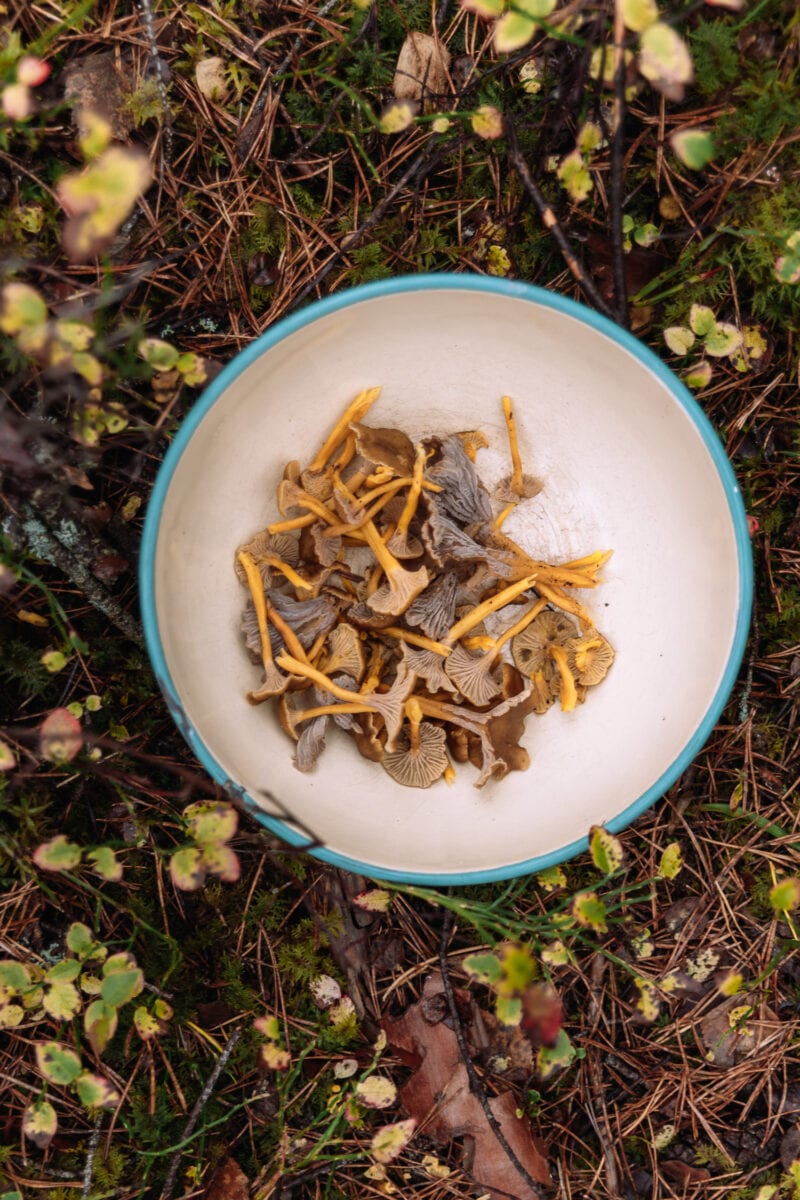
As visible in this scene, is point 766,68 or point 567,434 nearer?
point 766,68

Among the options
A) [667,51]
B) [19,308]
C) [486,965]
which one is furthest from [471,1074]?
[667,51]

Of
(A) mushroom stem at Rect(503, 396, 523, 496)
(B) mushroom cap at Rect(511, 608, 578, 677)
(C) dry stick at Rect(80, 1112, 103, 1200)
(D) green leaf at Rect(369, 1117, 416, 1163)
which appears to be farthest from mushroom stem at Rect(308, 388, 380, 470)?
(C) dry stick at Rect(80, 1112, 103, 1200)

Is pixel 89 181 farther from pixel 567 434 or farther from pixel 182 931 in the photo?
pixel 182 931

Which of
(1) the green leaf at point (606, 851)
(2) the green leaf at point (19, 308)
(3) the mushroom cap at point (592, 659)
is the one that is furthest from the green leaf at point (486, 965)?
(2) the green leaf at point (19, 308)

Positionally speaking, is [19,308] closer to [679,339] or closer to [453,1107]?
[679,339]

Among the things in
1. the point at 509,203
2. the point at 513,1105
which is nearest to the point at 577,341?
the point at 509,203

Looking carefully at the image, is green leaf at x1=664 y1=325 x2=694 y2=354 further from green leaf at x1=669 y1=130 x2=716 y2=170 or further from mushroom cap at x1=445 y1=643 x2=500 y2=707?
mushroom cap at x1=445 y1=643 x2=500 y2=707
